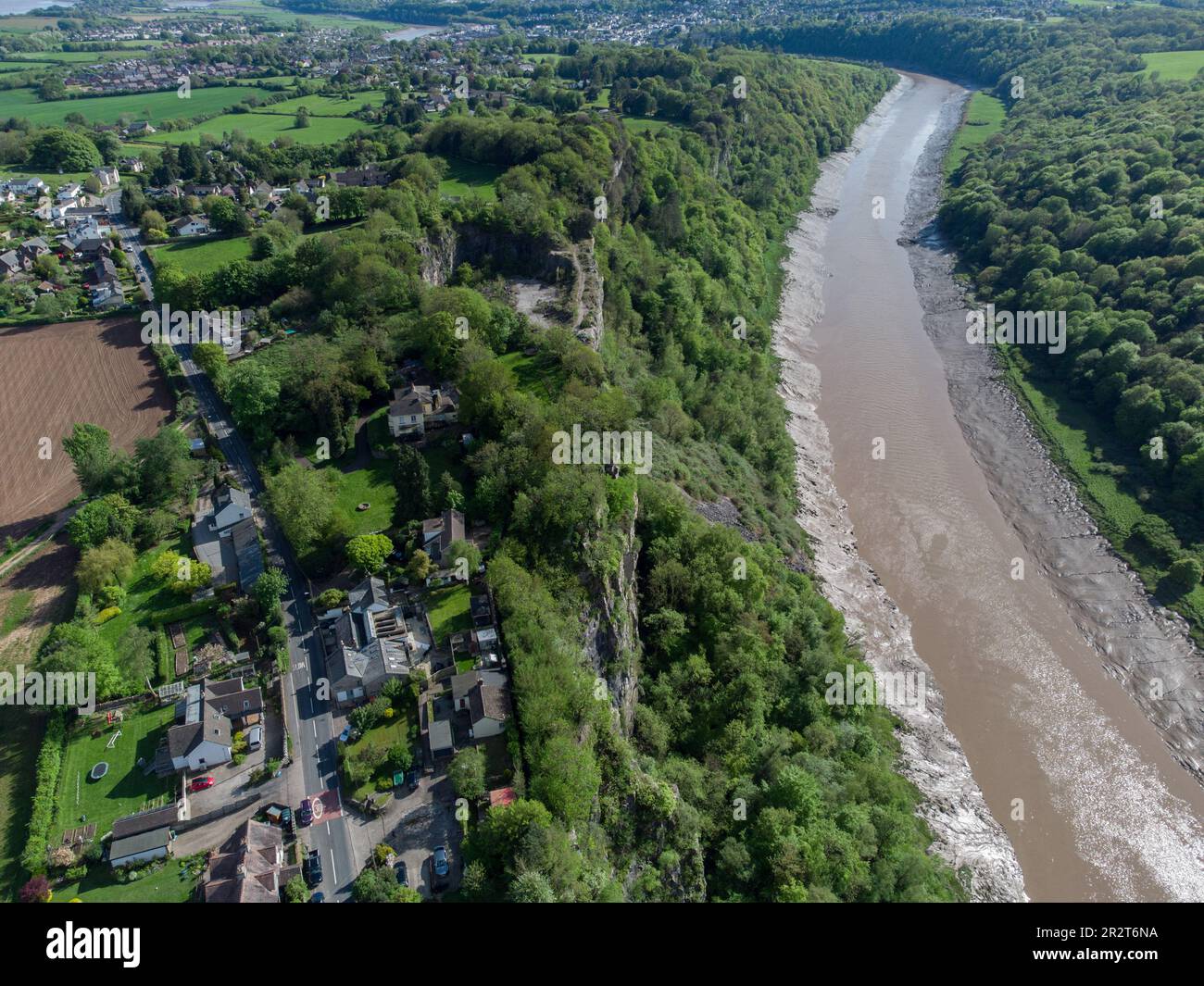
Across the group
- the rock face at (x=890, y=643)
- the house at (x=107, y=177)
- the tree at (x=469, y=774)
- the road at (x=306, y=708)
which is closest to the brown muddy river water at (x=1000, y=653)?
the rock face at (x=890, y=643)

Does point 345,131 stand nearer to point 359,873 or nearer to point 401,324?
point 401,324

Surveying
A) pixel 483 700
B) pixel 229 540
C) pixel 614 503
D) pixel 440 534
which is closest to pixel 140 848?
pixel 483 700

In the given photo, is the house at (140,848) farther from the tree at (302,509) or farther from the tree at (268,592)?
the tree at (302,509)

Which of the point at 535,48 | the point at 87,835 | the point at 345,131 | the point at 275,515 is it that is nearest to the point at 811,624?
the point at 275,515

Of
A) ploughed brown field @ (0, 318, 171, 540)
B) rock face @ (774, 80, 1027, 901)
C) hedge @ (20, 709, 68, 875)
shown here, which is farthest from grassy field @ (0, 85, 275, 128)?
hedge @ (20, 709, 68, 875)

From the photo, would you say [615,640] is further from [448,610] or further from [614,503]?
[448,610]
